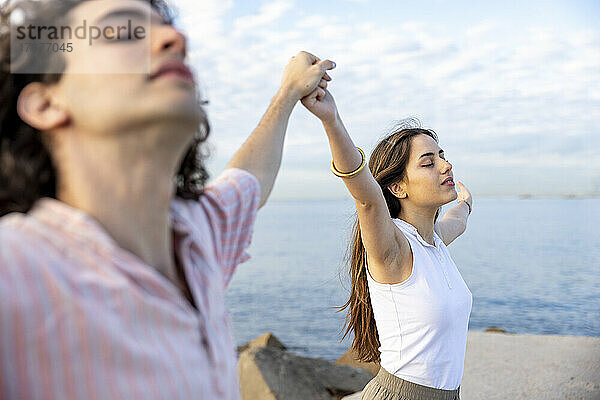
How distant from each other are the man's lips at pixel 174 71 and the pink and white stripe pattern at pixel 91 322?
256mm

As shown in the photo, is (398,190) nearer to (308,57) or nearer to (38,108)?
(308,57)

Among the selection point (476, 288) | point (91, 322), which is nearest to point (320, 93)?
point (91, 322)

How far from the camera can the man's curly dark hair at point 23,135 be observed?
3.08 feet

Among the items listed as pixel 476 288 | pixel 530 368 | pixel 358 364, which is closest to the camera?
pixel 530 368

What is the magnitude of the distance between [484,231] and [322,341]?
21.6 metres

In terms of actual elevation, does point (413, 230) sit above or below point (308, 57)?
below

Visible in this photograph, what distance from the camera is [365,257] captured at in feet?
7.97

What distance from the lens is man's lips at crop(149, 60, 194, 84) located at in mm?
944

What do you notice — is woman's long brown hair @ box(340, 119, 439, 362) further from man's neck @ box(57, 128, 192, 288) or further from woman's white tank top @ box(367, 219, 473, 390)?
man's neck @ box(57, 128, 192, 288)

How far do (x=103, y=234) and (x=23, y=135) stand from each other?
245 mm

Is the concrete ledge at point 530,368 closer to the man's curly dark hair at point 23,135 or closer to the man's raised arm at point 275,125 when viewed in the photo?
the man's raised arm at point 275,125

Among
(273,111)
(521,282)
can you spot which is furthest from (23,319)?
(521,282)

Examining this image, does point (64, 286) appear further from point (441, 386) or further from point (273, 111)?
point (441, 386)

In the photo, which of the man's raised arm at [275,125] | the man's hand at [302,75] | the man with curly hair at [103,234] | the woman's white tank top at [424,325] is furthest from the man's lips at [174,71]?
the woman's white tank top at [424,325]
